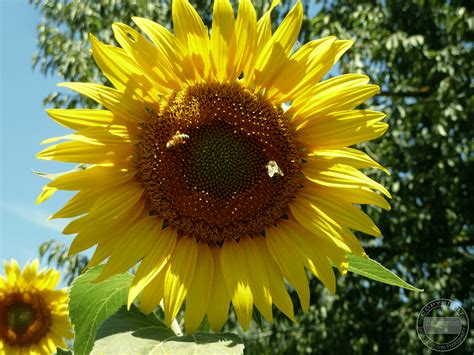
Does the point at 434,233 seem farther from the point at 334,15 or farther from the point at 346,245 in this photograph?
the point at 346,245

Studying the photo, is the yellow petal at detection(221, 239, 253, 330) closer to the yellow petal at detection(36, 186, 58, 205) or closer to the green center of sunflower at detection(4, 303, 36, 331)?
the yellow petal at detection(36, 186, 58, 205)

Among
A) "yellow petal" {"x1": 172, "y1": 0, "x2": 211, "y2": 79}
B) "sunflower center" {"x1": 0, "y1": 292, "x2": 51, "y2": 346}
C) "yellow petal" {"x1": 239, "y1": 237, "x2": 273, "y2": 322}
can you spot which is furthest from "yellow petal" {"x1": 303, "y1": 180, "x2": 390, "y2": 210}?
"sunflower center" {"x1": 0, "y1": 292, "x2": 51, "y2": 346}

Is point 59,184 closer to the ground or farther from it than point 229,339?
farther from it

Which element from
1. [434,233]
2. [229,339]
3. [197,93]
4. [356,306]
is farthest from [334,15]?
[229,339]

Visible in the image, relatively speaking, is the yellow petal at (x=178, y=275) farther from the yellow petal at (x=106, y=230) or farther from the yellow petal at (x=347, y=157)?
the yellow petal at (x=347, y=157)

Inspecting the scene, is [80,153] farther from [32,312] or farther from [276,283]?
[32,312]

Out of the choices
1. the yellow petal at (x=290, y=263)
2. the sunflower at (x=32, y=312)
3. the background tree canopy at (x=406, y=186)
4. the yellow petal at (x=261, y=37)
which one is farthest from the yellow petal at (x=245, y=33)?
the background tree canopy at (x=406, y=186)

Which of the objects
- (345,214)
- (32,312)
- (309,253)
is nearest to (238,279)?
(309,253)
